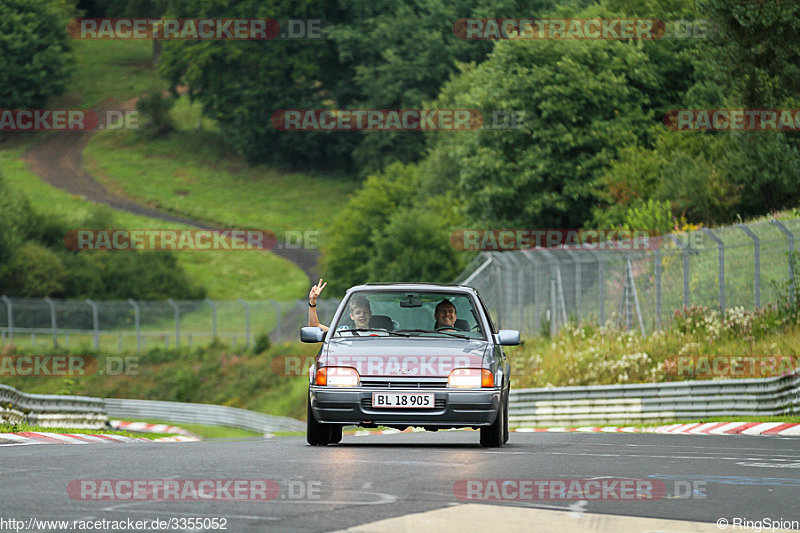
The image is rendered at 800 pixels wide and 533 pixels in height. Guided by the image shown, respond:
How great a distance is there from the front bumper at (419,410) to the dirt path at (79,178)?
238 ft

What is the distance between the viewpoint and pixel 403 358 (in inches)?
540

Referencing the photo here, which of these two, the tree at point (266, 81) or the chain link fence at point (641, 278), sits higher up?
the tree at point (266, 81)

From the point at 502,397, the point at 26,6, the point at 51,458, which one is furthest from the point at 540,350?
the point at 26,6

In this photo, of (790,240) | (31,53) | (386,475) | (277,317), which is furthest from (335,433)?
(31,53)

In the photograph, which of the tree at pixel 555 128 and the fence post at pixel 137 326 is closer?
the tree at pixel 555 128

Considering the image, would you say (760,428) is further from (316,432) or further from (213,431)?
(213,431)

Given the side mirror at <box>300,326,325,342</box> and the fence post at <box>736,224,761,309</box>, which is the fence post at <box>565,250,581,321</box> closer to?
the fence post at <box>736,224,761,309</box>

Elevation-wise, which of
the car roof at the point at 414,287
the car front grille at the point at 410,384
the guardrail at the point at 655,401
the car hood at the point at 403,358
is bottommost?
the guardrail at the point at 655,401

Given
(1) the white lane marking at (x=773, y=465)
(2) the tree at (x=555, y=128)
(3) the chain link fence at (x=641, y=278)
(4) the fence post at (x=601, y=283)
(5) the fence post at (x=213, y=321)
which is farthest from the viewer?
(5) the fence post at (x=213, y=321)

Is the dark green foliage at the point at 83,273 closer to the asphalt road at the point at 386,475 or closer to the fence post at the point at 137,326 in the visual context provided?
the fence post at the point at 137,326

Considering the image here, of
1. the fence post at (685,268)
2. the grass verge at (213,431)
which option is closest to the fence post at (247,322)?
the grass verge at (213,431)

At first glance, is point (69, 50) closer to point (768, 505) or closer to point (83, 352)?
point (83, 352)

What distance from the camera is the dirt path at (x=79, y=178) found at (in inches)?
3720

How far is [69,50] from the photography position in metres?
122
